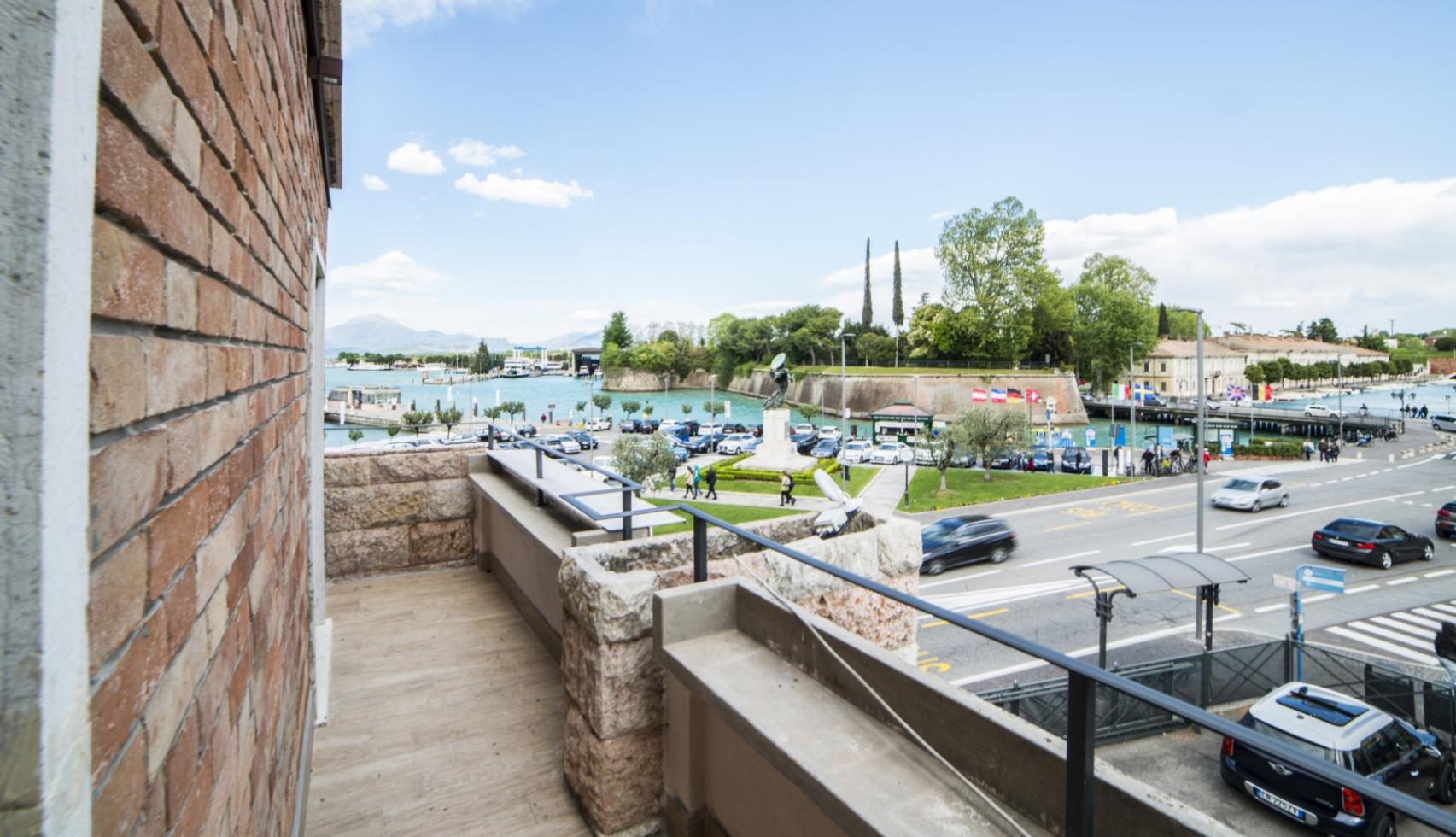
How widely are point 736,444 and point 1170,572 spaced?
36.6 m

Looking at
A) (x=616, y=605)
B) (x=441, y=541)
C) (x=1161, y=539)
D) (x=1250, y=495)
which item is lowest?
(x=1161, y=539)

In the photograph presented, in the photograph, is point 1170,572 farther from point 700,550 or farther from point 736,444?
point 736,444

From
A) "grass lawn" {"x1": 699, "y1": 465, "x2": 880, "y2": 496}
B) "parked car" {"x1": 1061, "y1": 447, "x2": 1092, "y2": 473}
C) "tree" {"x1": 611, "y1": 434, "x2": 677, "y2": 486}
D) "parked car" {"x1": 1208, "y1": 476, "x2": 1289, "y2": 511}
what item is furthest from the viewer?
"parked car" {"x1": 1061, "y1": 447, "x2": 1092, "y2": 473}

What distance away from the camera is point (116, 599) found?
0.76 m

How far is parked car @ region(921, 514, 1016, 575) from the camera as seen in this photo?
1934cm

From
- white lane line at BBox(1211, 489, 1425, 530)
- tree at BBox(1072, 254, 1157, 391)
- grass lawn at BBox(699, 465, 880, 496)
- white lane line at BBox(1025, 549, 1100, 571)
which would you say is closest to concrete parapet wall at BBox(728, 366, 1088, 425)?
tree at BBox(1072, 254, 1157, 391)

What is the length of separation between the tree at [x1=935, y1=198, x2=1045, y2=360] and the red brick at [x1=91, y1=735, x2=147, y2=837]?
212 ft

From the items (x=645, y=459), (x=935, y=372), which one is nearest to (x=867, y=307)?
(x=935, y=372)

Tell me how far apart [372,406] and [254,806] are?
96804mm

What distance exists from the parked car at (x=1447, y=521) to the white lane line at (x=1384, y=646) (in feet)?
39.7

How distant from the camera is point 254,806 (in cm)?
175

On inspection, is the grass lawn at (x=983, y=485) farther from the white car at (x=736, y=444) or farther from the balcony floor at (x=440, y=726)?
the balcony floor at (x=440, y=726)

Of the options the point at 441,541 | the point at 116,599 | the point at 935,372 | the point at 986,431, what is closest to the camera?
the point at 116,599

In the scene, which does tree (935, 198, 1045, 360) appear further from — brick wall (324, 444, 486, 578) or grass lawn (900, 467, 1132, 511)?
brick wall (324, 444, 486, 578)
